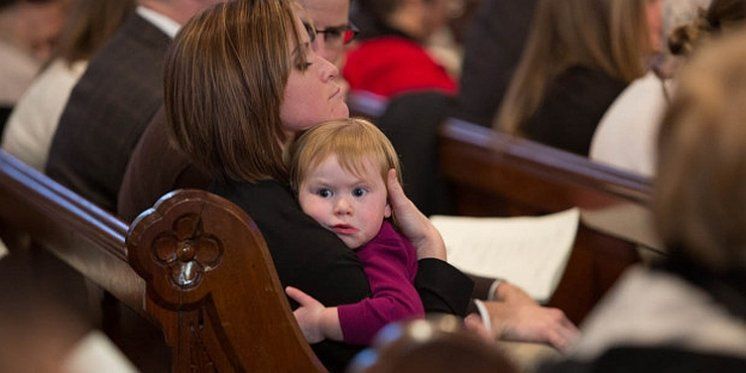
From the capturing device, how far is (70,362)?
2906 millimetres

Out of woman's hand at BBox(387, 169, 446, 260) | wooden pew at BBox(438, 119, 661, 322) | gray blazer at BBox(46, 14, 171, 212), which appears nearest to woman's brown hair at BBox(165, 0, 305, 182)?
woman's hand at BBox(387, 169, 446, 260)

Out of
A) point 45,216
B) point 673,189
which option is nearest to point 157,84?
point 45,216

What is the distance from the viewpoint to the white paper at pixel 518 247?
131 inches

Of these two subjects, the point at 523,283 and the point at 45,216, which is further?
the point at 523,283

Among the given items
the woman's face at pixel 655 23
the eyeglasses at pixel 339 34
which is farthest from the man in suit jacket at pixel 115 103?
the woman's face at pixel 655 23

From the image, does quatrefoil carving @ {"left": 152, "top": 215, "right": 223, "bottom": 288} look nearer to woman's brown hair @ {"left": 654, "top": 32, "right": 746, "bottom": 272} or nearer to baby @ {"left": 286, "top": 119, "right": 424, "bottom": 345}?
baby @ {"left": 286, "top": 119, "right": 424, "bottom": 345}

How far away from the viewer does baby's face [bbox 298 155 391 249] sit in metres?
2.27

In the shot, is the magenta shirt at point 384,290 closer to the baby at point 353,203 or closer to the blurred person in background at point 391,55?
the baby at point 353,203

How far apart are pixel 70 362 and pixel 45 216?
13.5 inches

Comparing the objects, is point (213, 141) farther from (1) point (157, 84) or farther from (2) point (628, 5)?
(2) point (628, 5)

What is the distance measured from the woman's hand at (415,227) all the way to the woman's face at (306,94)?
0.65ft

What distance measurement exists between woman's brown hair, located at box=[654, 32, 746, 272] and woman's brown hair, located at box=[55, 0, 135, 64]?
2922mm

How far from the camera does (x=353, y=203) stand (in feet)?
7.48

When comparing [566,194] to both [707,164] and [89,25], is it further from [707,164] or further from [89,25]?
[707,164]
